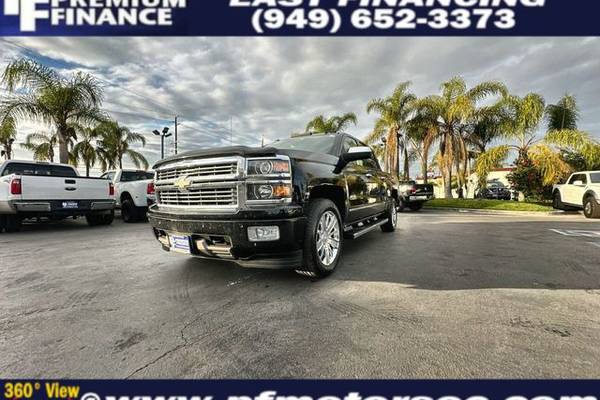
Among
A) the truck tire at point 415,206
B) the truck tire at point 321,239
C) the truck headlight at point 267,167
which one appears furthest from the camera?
the truck tire at point 415,206

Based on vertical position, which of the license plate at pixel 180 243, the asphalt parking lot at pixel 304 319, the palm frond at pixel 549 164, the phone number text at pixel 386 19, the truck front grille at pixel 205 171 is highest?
the phone number text at pixel 386 19

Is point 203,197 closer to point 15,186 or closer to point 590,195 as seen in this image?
point 15,186

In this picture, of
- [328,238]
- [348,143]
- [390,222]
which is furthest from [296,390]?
[390,222]

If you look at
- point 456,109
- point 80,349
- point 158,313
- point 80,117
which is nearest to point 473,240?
point 158,313

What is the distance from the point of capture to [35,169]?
26.3 ft

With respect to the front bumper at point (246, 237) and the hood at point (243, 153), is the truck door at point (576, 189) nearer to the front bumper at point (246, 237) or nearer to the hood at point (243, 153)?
the hood at point (243, 153)

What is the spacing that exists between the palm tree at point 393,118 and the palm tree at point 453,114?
4.56 feet

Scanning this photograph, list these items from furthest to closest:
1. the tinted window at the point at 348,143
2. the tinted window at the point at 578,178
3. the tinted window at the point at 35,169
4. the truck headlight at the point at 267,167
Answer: the tinted window at the point at 578,178 → the tinted window at the point at 35,169 → the tinted window at the point at 348,143 → the truck headlight at the point at 267,167

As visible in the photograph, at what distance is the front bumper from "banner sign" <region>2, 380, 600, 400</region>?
1.33m

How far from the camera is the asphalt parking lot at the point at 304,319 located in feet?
5.98

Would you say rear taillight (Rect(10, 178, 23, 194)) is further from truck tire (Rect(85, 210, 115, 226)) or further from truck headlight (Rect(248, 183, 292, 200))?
truck headlight (Rect(248, 183, 292, 200))

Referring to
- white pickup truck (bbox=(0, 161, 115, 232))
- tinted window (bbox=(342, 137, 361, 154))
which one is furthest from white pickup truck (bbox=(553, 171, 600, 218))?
white pickup truck (bbox=(0, 161, 115, 232))

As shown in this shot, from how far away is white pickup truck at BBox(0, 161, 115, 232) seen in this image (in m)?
6.73

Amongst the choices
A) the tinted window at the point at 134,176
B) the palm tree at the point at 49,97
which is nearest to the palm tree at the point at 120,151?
the palm tree at the point at 49,97
